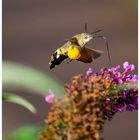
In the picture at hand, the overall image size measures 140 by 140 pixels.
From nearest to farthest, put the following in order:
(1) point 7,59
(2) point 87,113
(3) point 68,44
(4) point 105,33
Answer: (2) point 87,113, (3) point 68,44, (1) point 7,59, (4) point 105,33

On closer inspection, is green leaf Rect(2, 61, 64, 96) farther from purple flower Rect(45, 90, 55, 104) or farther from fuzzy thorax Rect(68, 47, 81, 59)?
fuzzy thorax Rect(68, 47, 81, 59)

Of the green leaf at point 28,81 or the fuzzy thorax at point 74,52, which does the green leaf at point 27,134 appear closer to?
the green leaf at point 28,81

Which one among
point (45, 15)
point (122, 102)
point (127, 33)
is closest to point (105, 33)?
point (127, 33)

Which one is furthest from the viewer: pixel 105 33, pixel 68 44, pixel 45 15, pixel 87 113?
pixel 45 15

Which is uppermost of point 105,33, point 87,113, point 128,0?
point 128,0

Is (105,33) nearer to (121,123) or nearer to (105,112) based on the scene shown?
(121,123)

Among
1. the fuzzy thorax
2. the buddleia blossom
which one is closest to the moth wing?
the fuzzy thorax

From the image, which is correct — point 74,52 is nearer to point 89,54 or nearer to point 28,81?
point 89,54
